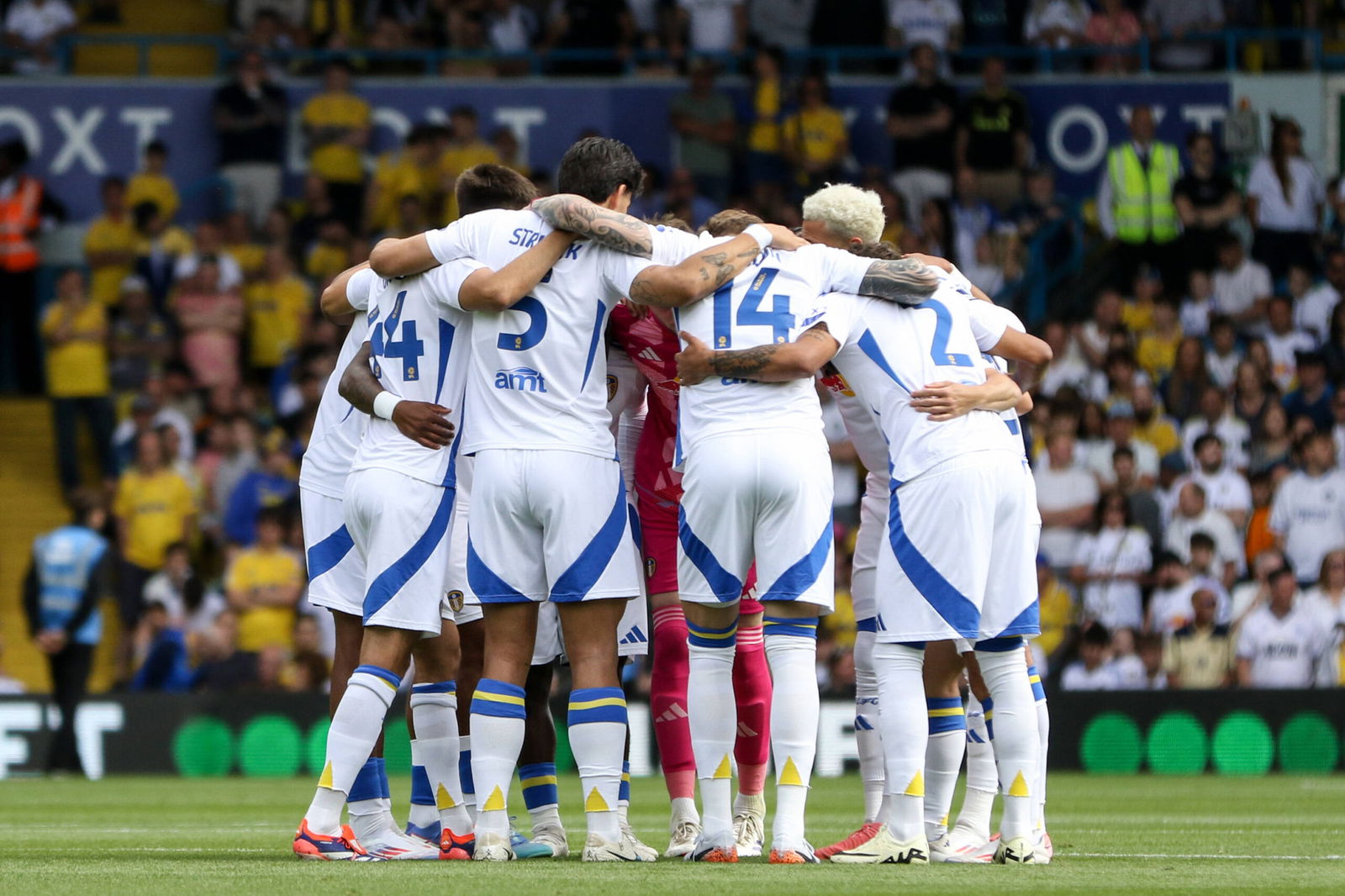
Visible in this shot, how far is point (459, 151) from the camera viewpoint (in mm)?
20188

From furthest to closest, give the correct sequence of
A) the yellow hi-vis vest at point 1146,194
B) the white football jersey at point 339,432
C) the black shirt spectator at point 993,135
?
the black shirt spectator at point 993,135 < the yellow hi-vis vest at point 1146,194 < the white football jersey at point 339,432

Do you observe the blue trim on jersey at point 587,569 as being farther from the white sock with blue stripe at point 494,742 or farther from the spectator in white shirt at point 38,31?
the spectator in white shirt at point 38,31

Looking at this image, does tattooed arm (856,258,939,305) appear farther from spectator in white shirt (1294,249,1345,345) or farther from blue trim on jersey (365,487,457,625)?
spectator in white shirt (1294,249,1345,345)

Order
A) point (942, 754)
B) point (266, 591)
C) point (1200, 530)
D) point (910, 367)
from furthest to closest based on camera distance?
point (1200, 530) → point (266, 591) → point (942, 754) → point (910, 367)

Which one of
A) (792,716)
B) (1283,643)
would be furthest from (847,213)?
(1283,643)

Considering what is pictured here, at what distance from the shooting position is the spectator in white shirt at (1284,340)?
1861 centimetres

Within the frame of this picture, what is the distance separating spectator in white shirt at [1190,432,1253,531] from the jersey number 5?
415 inches

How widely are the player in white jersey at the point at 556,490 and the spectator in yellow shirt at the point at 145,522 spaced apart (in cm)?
1013

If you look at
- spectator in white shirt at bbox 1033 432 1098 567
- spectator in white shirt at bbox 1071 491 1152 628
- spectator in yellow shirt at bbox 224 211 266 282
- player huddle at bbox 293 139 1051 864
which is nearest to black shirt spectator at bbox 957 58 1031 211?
spectator in white shirt at bbox 1033 432 1098 567

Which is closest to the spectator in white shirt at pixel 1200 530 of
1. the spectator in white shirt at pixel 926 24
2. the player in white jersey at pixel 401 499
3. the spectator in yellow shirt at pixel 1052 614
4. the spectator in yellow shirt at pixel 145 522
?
the spectator in yellow shirt at pixel 1052 614

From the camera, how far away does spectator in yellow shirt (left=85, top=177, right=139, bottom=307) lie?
19.8m

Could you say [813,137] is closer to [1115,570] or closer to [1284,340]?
[1284,340]

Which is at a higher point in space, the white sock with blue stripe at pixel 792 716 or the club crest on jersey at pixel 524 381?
the club crest on jersey at pixel 524 381

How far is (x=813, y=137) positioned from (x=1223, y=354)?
4.67m
